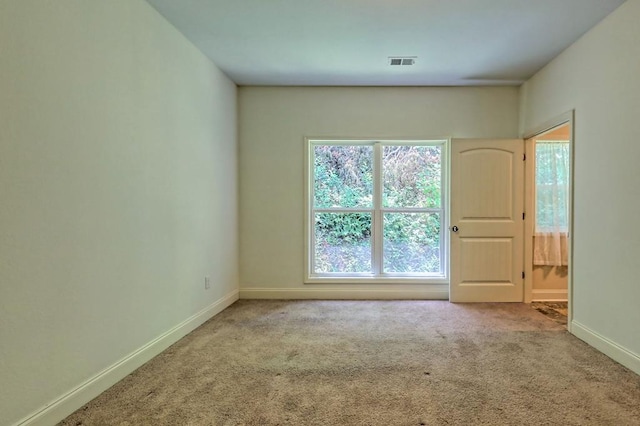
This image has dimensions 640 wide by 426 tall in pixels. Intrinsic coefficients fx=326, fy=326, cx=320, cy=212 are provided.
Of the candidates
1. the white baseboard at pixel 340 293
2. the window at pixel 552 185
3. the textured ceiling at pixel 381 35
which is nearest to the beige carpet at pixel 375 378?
the white baseboard at pixel 340 293

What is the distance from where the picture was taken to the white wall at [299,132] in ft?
13.3

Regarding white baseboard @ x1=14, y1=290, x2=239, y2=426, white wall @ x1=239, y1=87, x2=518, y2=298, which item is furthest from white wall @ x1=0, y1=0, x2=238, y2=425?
white wall @ x1=239, y1=87, x2=518, y2=298

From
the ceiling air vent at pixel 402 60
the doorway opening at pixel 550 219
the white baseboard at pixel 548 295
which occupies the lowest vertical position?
the white baseboard at pixel 548 295

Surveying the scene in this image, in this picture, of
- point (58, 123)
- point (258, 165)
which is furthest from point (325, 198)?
point (58, 123)

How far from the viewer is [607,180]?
2.56 meters

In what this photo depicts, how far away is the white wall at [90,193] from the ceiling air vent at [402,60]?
1923 millimetres

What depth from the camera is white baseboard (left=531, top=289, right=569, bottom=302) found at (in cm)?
404

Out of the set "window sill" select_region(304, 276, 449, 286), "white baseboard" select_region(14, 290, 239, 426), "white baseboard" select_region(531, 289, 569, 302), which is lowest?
"white baseboard" select_region(531, 289, 569, 302)

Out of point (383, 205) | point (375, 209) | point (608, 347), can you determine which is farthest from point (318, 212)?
point (608, 347)

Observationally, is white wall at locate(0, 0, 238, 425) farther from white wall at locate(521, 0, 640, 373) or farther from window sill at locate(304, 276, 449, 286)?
white wall at locate(521, 0, 640, 373)

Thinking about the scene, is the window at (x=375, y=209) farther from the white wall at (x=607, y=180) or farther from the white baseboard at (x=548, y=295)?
the white wall at (x=607, y=180)

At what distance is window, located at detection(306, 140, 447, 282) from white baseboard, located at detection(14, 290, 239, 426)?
180 cm

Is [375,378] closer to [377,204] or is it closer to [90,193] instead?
[90,193]

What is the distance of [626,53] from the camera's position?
2393mm
